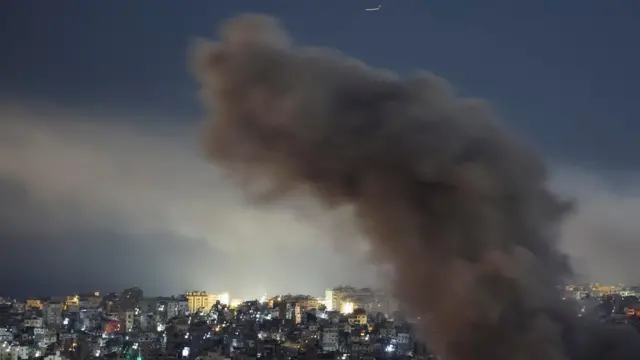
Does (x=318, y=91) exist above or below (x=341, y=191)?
above

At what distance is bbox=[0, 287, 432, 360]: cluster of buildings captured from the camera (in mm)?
16328

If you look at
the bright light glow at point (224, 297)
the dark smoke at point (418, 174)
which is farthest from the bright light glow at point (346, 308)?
the dark smoke at point (418, 174)

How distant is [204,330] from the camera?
2158 centimetres

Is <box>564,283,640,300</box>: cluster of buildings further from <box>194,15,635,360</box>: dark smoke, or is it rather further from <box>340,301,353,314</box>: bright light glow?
<box>340,301,353,314</box>: bright light glow

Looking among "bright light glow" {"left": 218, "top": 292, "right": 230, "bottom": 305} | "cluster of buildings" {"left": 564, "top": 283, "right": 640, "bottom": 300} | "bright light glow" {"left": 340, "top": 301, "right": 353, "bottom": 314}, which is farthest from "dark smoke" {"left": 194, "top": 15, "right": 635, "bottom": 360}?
"bright light glow" {"left": 218, "top": 292, "right": 230, "bottom": 305}

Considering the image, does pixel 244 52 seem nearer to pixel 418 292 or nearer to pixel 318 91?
pixel 318 91

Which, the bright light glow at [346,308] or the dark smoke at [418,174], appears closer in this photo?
the dark smoke at [418,174]

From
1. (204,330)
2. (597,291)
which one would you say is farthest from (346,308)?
(597,291)

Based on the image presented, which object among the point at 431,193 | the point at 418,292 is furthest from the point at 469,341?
the point at 431,193

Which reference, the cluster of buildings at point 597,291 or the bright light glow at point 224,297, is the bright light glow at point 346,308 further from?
the cluster of buildings at point 597,291

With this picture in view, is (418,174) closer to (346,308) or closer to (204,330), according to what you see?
(204,330)

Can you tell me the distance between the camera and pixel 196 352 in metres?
17.5

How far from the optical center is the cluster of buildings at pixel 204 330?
16328 millimetres

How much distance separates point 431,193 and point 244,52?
1.98 m
